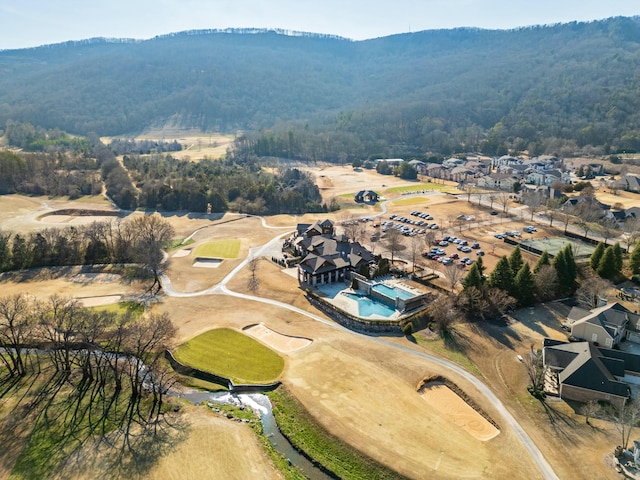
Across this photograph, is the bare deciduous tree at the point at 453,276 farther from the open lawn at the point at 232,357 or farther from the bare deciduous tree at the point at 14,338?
the bare deciduous tree at the point at 14,338

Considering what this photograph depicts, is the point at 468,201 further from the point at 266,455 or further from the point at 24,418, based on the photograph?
the point at 24,418

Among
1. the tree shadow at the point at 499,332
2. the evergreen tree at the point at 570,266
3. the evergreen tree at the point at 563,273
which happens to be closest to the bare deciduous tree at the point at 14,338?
the tree shadow at the point at 499,332

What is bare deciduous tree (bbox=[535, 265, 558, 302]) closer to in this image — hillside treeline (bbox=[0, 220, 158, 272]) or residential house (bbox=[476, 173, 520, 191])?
hillside treeline (bbox=[0, 220, 158, 272])

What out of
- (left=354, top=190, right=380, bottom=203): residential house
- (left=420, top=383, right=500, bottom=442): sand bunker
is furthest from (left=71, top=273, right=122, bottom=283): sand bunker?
(left=354, top=190, right=380, bottom=203): residential house

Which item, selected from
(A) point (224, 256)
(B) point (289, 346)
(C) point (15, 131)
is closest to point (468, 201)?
(A) point (224, 256)

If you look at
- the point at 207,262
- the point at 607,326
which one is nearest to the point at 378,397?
the point at 607,326

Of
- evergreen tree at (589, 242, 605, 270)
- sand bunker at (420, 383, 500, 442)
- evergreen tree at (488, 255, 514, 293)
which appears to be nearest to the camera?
sand bunker at (420, 383, 500, 442)

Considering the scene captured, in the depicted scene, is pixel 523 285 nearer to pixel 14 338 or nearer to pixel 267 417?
pixel 267 417

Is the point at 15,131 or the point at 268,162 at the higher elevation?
the point at 15,131
